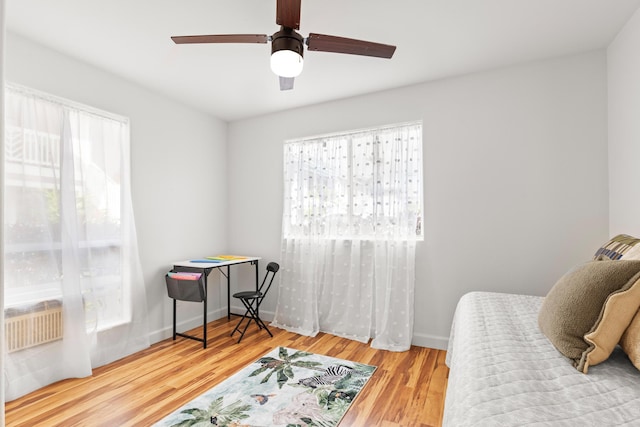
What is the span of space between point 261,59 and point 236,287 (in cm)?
280

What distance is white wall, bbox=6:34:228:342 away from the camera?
253cm

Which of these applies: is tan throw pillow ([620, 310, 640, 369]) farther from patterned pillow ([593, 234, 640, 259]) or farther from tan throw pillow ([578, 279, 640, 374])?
patterned pillow ([593, 234, 640, 259])

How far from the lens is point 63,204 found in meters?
2.49

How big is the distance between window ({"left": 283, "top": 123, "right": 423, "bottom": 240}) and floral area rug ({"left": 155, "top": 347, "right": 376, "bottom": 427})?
1316 mm

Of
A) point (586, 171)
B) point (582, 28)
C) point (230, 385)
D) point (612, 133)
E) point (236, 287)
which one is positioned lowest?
point (230, 385)

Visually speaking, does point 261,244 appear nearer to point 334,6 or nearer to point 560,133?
point 334,6

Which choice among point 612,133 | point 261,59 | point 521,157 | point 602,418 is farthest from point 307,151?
point 602,418

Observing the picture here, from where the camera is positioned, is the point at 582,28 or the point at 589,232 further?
the point at 589,232

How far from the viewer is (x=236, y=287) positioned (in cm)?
420

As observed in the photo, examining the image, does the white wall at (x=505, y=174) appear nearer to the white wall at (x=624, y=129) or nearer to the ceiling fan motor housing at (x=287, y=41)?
the white wall at (x=624, y=129)

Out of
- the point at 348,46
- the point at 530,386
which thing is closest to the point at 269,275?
the point at 348,46

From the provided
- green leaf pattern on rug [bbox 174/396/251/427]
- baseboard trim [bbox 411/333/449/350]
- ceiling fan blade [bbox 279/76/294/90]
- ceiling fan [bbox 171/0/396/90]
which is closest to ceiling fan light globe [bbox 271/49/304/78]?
ceiling fan [bbox 171/0/396/90]

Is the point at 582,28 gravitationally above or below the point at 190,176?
above

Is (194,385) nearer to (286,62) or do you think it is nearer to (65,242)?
(65,242)
